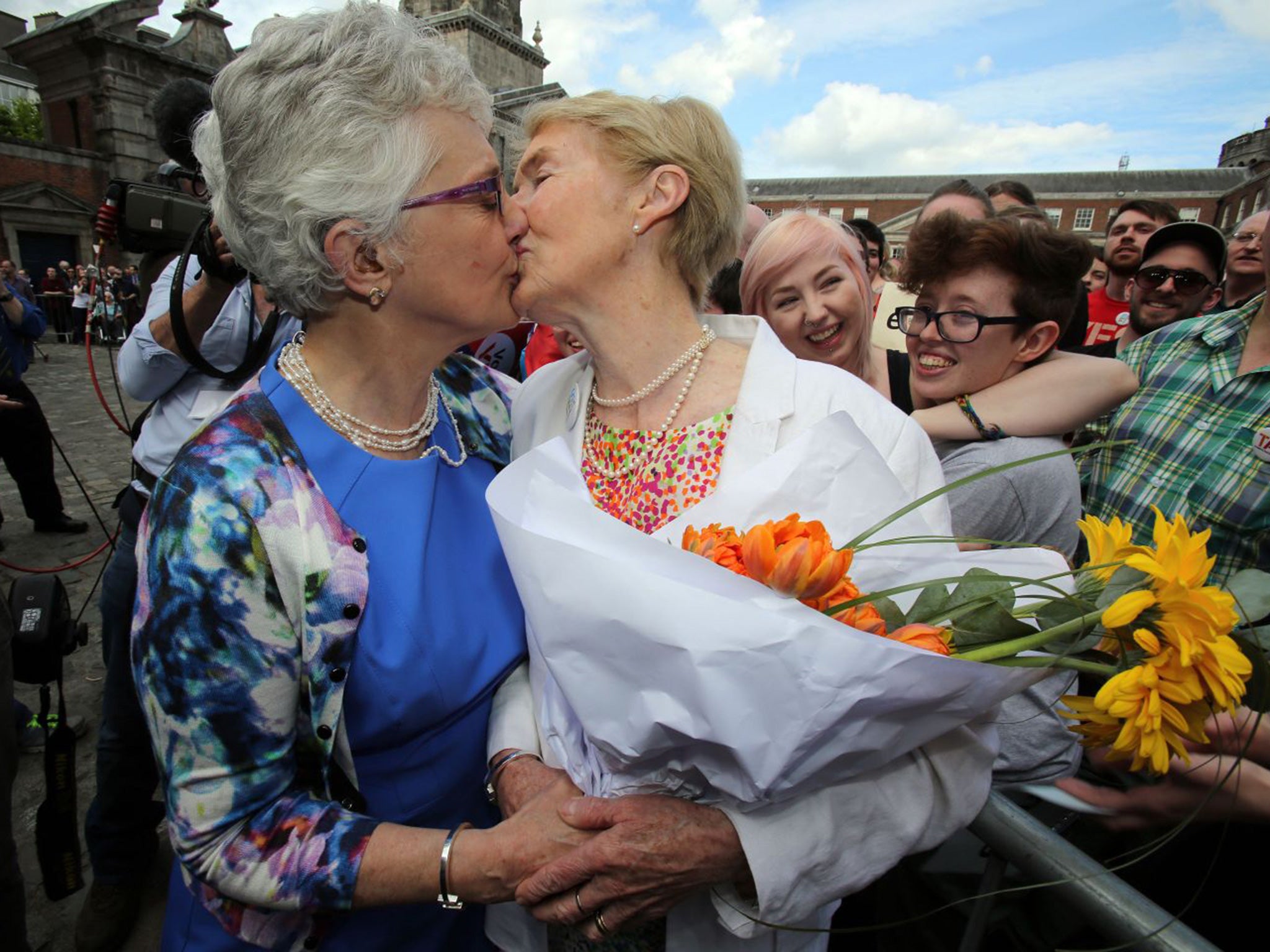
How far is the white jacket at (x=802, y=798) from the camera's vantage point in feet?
3.64

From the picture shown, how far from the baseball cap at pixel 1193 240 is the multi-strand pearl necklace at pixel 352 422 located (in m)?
4.52

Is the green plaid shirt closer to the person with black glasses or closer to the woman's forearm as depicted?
the woman's forearm

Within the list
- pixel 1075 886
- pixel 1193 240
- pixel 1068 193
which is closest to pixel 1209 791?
pixel 1075 886

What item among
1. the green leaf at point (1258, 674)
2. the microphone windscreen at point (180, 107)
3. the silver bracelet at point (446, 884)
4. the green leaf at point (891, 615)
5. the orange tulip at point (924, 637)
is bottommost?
the silver bracelet at point (446, 884)

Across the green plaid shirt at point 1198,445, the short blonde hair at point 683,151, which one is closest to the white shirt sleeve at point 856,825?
the short blonde hair at point 683,151

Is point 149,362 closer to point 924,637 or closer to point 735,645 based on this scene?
point 735,645

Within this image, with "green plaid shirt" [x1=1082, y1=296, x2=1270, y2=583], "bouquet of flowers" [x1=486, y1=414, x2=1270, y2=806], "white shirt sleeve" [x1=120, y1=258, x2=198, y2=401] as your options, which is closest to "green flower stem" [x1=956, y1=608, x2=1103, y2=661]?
"bouquet of flowers" [x1=486, y1=414, x2=1270, y2=806]

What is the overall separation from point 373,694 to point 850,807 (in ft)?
3.04

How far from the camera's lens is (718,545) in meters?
1.04

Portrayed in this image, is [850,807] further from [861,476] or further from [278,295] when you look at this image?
[278,295]

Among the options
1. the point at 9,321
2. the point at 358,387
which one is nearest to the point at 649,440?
the point at 358,387

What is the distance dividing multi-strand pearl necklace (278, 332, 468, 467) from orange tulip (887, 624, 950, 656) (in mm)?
1138

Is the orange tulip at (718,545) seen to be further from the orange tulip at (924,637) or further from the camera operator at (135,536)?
the camera operator at (135,536)

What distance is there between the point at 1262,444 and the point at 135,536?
13.1 ft
